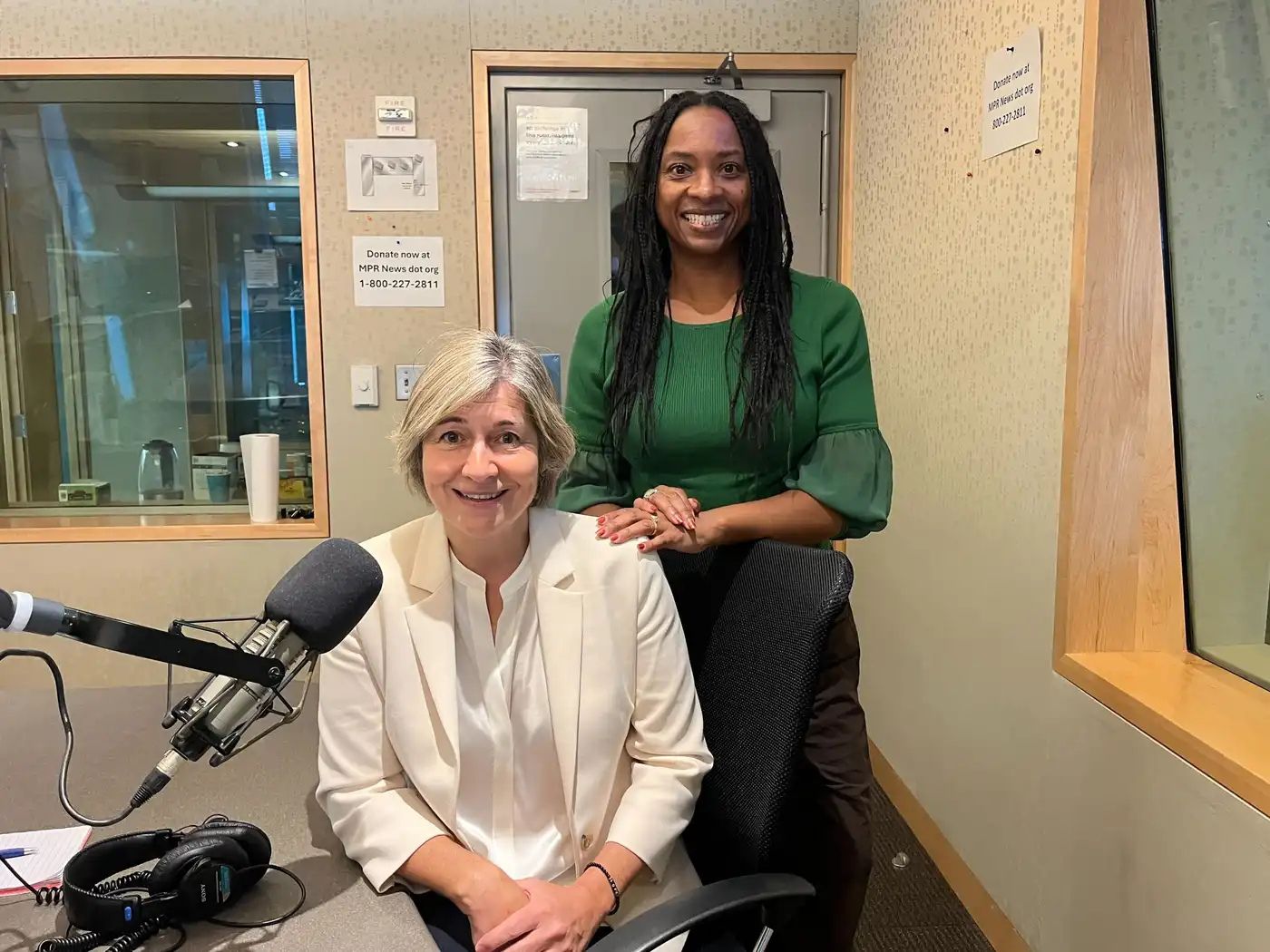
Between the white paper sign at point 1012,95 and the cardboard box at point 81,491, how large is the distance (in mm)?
2706

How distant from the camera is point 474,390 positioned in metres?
1.17

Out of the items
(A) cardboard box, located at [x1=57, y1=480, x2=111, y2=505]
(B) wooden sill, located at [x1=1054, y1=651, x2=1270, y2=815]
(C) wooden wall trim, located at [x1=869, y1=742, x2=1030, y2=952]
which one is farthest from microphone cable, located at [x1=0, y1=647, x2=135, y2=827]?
(A) cardboard box, located at [x1=57, y1=480, x2=111, y2=505]

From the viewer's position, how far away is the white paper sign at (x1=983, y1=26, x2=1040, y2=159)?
1.78m

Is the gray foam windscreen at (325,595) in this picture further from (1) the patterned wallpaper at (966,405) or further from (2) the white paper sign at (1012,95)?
(2) the white paper sign at (1012,95)

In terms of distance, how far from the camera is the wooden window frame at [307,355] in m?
2.69

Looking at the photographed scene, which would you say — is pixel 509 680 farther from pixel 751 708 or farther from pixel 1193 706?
pixel 1193 706

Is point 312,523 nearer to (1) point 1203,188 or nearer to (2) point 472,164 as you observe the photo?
(2) point 472,164

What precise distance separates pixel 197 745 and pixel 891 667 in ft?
7.11

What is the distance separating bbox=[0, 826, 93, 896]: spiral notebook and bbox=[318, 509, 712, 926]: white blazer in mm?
271

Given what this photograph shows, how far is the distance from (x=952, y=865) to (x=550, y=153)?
7.35ft

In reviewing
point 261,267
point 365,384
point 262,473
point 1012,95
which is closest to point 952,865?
point 1012,95

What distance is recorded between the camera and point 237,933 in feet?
2.89

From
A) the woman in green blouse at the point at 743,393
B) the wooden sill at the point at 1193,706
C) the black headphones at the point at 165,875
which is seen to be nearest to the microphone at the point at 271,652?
the black headphones at the point at 165,875

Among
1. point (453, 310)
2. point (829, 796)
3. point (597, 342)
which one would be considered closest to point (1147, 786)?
point (829, 796)
